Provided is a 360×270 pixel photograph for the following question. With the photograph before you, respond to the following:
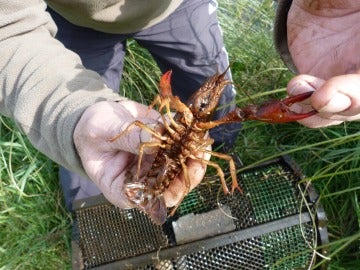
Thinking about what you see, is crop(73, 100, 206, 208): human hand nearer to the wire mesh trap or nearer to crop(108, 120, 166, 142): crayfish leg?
crop(108, 120, 166, 142): crayfish leg

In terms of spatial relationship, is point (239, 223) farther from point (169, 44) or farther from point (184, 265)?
point (169, 44)

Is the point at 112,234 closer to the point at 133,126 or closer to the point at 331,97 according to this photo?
the point at 133,126

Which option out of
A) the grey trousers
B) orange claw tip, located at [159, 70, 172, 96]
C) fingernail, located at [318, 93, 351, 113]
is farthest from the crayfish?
the grey trousers

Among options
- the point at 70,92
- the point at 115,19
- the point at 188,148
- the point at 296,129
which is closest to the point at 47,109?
the point at 70,92

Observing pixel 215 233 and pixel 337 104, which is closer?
pixel 337 104

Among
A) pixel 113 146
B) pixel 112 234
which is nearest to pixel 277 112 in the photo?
pixel 113 146
